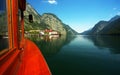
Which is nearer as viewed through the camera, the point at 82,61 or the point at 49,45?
the point at 82,61

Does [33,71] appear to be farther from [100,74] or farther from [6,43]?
[100,74]

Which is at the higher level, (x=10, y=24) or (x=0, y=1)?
(x=0, y=1)

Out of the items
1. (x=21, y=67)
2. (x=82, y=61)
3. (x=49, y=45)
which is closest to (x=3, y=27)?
(x=21, y=67)

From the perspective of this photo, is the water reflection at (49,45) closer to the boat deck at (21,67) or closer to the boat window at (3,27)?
the boat deck at (21,67)

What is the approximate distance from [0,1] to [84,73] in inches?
778

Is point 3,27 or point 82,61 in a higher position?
point 3,27

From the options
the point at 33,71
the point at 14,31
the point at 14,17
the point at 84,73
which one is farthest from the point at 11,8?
the point at 84,73

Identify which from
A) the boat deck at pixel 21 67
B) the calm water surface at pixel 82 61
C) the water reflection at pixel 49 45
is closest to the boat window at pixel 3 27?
the boat deck at pixel 21 67

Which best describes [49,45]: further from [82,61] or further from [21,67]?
[21,67]

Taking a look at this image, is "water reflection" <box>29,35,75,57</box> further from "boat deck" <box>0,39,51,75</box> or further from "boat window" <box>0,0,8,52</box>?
"boat window" <box>0,0,8,52</box>

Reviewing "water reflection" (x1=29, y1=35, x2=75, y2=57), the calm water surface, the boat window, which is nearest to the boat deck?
the boat window

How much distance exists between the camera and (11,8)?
12.4 feet

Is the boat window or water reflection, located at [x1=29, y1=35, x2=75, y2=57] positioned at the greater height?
the boat window

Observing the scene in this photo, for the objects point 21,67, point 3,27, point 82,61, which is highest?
point 3,27
